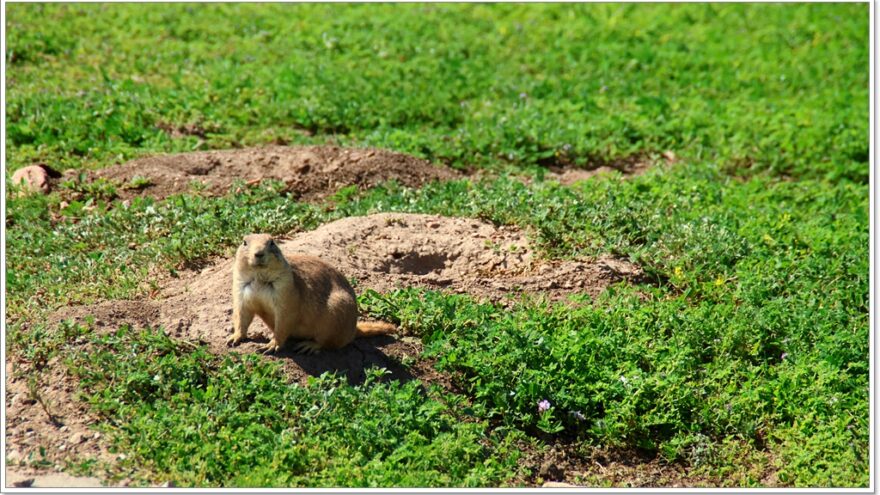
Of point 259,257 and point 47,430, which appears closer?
point 47,430

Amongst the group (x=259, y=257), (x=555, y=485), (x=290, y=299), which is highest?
(x=259, y=257)

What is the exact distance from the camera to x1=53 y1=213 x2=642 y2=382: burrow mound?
6.40m

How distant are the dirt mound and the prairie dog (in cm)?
277

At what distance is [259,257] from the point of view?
19.0 ft

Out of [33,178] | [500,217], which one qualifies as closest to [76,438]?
[500,217]

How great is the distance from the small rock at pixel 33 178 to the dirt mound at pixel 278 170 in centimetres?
41

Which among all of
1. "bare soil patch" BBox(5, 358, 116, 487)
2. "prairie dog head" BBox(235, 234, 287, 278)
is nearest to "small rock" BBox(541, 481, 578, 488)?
"prairie dog head" BBox(235, 234, 287, 278)

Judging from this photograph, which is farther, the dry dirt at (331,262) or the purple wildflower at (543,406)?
the purple wildflower at (543,406)

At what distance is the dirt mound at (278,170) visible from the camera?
8.88 meters

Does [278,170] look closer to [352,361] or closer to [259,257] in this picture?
[352,361]

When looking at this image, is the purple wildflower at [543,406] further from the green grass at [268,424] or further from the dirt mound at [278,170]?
the dirt mound at [278,170]

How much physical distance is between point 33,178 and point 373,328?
4.05 m

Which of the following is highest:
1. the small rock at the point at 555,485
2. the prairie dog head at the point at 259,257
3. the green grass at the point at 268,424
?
the prairie dog head at the point at 259,257

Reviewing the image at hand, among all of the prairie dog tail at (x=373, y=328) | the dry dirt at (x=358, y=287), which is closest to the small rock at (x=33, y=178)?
the dry dirt at (x=358, y=287)
